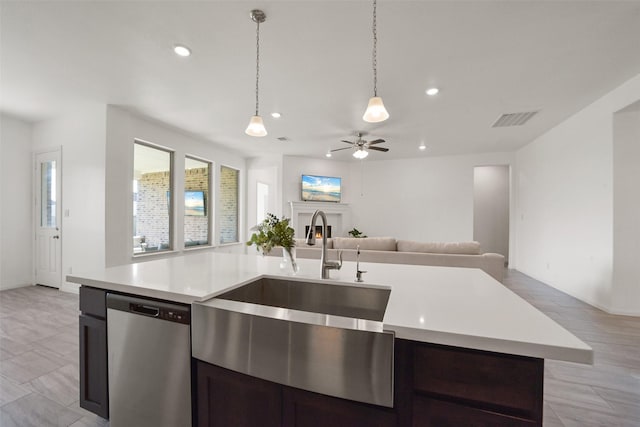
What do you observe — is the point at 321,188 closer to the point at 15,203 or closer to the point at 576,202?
the point at 576,202

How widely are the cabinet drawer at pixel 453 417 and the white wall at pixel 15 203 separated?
617cm

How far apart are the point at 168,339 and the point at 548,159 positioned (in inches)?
238

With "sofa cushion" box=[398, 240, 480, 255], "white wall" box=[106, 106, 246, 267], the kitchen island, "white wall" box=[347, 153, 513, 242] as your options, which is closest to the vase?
the kitchen island

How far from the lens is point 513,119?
4.03 m

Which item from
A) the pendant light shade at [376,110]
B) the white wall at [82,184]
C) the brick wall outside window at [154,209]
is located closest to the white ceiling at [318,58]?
the white wall at [82,184]

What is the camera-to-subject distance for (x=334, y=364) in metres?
0.85

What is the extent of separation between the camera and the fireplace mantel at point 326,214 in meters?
6.41

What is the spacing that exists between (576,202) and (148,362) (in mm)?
5362

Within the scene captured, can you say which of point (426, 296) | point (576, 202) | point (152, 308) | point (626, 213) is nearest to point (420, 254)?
point (426, 296)

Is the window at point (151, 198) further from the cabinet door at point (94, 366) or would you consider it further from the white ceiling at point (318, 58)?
the cabinet door at point (94, 366)

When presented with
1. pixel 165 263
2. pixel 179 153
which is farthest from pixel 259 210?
pixel 165 263

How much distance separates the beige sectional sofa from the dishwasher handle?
2336mm

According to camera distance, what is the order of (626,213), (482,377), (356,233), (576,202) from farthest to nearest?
(356,233) → (576,202) → (626,213) → (482,377)

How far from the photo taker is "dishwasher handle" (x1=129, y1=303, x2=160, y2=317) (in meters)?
1.18
